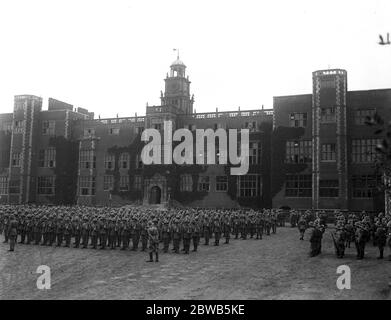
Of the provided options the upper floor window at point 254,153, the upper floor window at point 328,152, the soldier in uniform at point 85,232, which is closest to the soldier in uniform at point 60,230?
the soldier in uniform at point 85,232

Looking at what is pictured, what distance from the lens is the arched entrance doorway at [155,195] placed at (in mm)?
47778

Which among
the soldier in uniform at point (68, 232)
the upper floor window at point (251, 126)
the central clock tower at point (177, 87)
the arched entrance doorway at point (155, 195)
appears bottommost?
the soldier in uniform at point (68, 232)

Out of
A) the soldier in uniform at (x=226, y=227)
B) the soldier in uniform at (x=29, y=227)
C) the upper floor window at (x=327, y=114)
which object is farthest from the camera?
the upper floor window at (x=327, y=114)

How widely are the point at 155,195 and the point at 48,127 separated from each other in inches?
646

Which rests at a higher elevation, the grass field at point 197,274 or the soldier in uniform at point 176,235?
the soldier in uniform at point 176,235

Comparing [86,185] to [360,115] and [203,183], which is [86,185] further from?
[360,115]

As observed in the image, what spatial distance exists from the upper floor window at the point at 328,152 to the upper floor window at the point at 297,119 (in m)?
2.99

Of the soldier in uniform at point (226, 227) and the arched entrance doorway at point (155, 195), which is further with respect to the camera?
the arched entrance doorway at point (155, 195)

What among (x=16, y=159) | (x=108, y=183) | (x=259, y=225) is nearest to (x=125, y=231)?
(x=259, y=225)

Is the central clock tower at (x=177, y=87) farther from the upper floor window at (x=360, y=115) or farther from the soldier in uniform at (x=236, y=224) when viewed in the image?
the soldier in uniform at (x=236, y=224)

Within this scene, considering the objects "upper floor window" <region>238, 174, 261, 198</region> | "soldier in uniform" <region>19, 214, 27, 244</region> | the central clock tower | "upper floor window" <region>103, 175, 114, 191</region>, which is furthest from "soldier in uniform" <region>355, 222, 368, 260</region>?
the central clock tower
